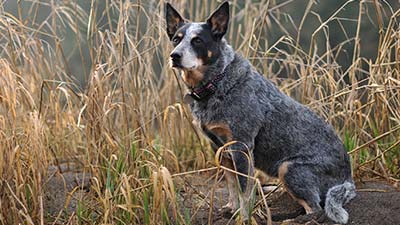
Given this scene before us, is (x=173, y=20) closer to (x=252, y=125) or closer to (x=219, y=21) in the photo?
(x=219, y=21)

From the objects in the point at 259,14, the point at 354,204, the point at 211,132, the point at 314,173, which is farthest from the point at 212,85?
the point at 259,14

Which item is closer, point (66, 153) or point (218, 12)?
point (218, 12)

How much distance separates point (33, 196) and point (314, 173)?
1.35 meters

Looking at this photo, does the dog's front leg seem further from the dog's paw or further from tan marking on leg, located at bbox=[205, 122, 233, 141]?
the dog's paw

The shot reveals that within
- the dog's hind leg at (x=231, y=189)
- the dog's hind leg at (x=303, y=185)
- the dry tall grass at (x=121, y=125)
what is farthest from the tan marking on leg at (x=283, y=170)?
the dry tall grass at (x=121, y=125)

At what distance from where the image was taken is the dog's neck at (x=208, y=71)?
351 centimetres

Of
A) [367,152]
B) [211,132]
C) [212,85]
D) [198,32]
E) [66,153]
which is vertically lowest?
[367,152]

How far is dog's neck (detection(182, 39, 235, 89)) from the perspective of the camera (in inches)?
138

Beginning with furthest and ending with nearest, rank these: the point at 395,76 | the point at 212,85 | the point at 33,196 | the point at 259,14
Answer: the point at 259,14 → the point at 395,76 → the point at 212,85 → the point at 33,196

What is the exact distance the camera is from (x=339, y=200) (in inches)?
135

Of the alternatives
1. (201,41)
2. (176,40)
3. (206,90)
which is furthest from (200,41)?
(206,90)

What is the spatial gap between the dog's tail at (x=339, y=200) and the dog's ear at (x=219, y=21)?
3.11 ft

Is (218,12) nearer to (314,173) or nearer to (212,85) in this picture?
(212,85)

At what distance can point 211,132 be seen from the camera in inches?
139
